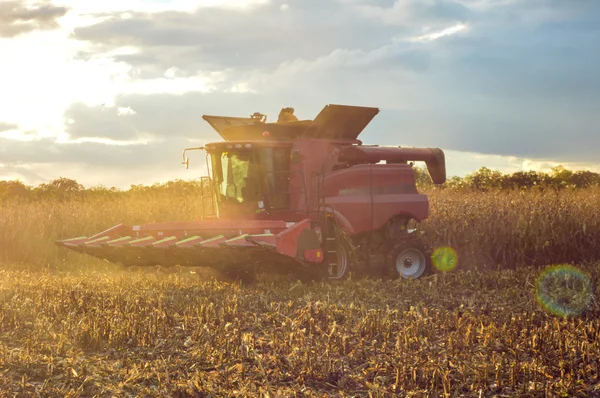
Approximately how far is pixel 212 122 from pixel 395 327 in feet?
18.0

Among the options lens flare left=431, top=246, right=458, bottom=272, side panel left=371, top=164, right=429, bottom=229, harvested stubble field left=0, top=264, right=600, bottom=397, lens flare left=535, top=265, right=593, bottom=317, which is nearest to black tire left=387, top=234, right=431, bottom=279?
side panel left=371, top=164, right=429, bottom=229

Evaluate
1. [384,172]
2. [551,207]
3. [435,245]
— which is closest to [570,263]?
[551,207]

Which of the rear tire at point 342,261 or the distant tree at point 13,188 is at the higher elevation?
the distant tree at point 13,188

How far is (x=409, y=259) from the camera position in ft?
31.5

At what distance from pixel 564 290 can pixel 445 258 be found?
3312 millimetres

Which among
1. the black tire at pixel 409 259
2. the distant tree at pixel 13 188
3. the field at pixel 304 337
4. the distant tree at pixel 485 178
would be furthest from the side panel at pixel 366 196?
the distant tree at pixel 13 188

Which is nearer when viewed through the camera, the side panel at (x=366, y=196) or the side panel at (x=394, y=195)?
the side panel at (x=366, y=196)

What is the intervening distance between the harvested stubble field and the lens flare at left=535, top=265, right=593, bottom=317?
0.20 meters

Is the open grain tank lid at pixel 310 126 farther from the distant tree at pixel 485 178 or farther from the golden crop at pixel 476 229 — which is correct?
the distant tree at pixel 485 178

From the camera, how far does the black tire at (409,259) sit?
9.38 metres

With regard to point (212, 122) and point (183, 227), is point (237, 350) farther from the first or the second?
point (212, 122)

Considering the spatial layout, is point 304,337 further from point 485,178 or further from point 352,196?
point 485,178

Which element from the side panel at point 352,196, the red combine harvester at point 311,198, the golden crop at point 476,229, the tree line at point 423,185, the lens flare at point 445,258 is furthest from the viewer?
the tree line at point 423,185

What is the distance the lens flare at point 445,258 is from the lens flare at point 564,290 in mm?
1589
